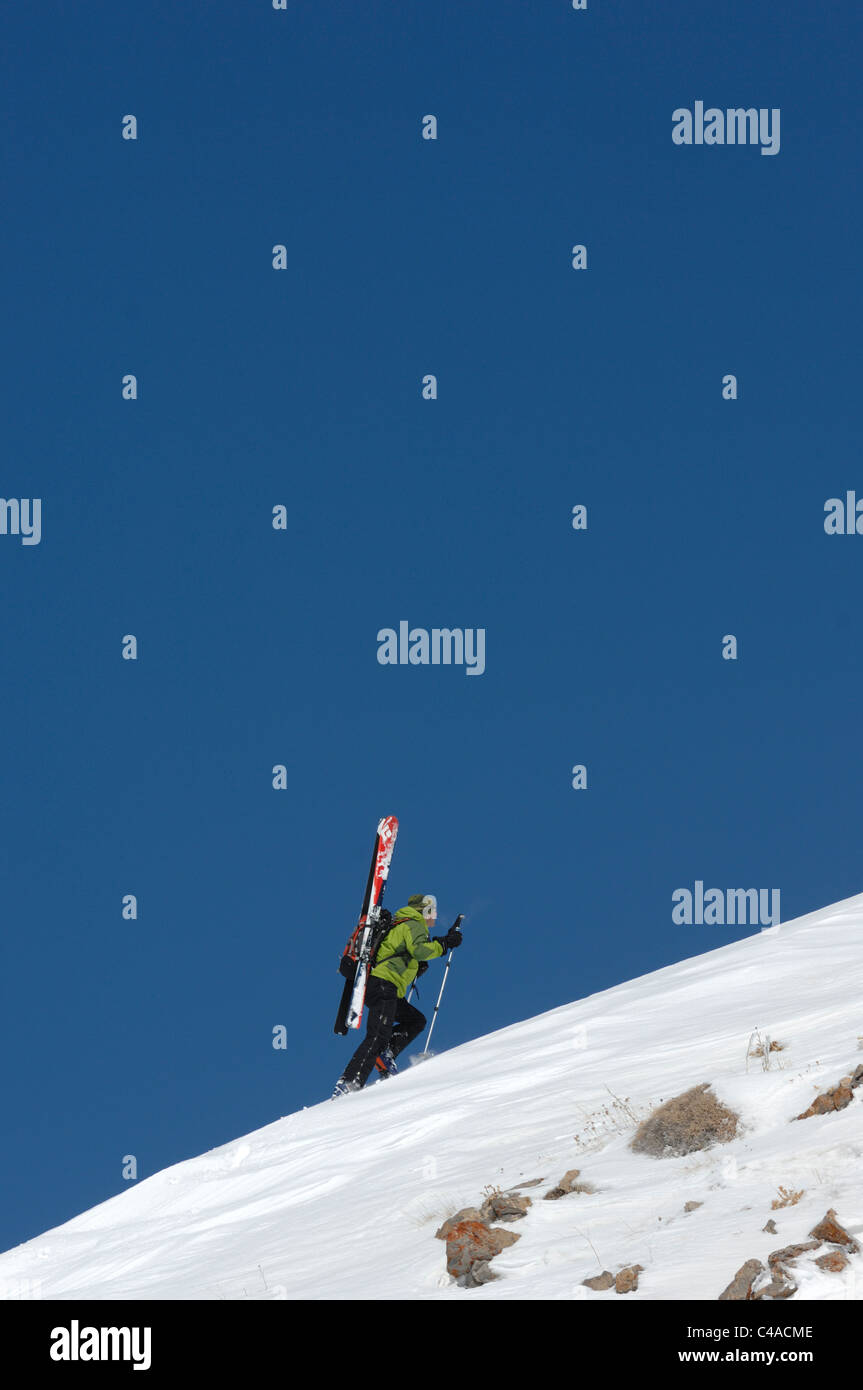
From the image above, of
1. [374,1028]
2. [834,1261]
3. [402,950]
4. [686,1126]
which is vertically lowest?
[834,1261]

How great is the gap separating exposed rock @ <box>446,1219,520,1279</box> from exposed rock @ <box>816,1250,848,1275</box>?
1671mm

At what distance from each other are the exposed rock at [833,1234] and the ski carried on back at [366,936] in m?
11.3

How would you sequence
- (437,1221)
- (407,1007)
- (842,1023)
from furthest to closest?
(407,1007) < (842,1023) < (437,1221)

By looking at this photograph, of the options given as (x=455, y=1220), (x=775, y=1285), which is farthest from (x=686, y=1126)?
(x=775, y=1285)

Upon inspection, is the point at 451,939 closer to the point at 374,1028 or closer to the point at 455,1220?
the point at 374,1028

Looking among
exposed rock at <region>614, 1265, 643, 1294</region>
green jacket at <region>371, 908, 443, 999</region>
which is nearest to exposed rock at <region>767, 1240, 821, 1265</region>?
exposed rock at <region>614, 1265, 643, 1294</region>

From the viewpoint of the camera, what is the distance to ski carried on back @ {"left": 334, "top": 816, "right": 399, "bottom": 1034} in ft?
59.1

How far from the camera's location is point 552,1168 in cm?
767

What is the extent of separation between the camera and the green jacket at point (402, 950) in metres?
15.2

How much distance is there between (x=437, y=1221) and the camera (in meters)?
7.38

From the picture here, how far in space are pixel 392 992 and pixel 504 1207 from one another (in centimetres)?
829
